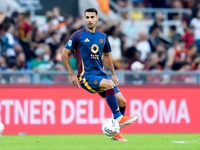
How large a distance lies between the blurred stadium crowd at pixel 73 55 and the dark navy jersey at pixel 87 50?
4115 mm

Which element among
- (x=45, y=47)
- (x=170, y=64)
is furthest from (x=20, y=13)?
(x=170, y=64)

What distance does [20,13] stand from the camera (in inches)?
550

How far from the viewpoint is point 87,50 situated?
7.88 meters

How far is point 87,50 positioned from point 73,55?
495cm

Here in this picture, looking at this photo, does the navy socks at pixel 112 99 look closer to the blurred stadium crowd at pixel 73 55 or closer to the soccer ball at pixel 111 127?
the soccer ball at pixel 111 127

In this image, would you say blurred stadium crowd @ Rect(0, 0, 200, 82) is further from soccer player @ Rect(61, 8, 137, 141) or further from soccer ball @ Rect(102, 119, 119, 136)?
soccer ball @ Rect(102, 119, 119, 136)

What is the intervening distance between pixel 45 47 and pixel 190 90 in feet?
13.9

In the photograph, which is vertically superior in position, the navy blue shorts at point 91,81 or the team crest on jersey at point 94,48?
the team crest on jersey at point 94,48

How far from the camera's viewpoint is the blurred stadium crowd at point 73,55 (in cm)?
1253

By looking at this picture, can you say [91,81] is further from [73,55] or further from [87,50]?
[73,55]

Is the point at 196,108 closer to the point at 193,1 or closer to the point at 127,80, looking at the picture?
the point at 127,80

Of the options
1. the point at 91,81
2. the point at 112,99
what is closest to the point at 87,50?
the point at 91,81

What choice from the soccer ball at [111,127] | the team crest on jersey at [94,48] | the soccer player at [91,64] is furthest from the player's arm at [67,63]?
the soccer ball at [111,127]

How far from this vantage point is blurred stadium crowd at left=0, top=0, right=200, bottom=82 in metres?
12.5
